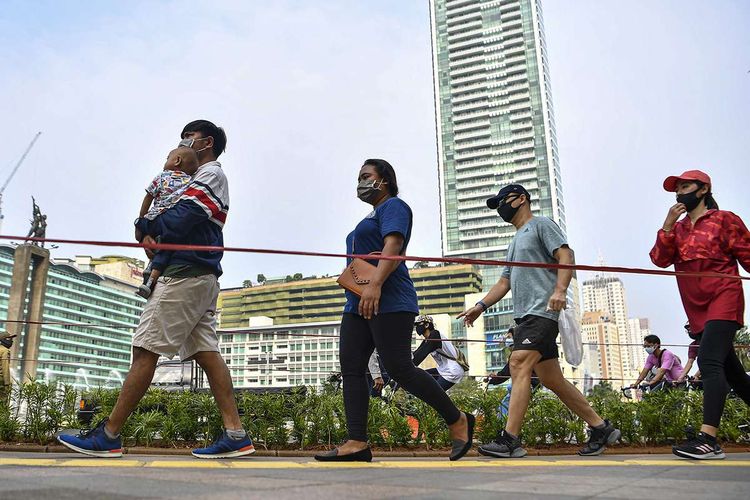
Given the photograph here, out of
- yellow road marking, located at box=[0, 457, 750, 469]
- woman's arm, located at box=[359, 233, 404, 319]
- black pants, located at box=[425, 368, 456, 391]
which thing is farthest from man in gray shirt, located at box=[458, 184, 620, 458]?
black pants, located at box=[425, 368, 456, 391]

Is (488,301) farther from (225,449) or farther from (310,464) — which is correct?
(225,449)

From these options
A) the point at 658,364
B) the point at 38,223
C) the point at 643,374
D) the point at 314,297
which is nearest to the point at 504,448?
the point at 658,364

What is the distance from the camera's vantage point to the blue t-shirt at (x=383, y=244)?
3.52 meters

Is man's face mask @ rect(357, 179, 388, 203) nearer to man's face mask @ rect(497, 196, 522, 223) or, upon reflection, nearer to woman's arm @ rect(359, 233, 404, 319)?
woman's arm @ rect(359, 233, 404, 319)

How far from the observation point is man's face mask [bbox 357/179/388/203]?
3877 mm

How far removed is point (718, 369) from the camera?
373 cm

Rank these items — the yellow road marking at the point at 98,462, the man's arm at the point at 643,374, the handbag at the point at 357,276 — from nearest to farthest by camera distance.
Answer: the yellow road marking at the point at 98,462 < the handbag at the point at 357,276 < the man's arm at the point at 643,374

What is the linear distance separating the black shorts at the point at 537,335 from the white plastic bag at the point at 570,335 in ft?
1.24

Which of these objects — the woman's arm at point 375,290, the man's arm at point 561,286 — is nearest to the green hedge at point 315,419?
the man's arm at point 561,286

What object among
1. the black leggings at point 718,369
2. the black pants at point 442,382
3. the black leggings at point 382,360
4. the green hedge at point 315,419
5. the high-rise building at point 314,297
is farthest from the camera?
the high-rise building at point 314,297

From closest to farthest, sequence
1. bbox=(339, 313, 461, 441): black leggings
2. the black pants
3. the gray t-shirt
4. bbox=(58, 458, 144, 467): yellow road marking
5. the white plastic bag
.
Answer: bbox=(58, 458, 144, 467): yellow road marking < bbox=(339, 313, 461, 441): black leggings < the gray t-shirt < the white plastic bag < the black pants

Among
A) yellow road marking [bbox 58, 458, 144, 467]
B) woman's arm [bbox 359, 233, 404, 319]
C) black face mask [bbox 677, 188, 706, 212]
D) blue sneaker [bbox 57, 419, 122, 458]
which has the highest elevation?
black face mask [bbox 677, 188, 706, 212]

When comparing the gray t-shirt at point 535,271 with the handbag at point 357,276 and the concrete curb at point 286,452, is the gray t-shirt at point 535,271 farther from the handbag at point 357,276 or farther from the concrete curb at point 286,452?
the handbag at point 357,276

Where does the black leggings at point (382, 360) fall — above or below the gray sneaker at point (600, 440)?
above
